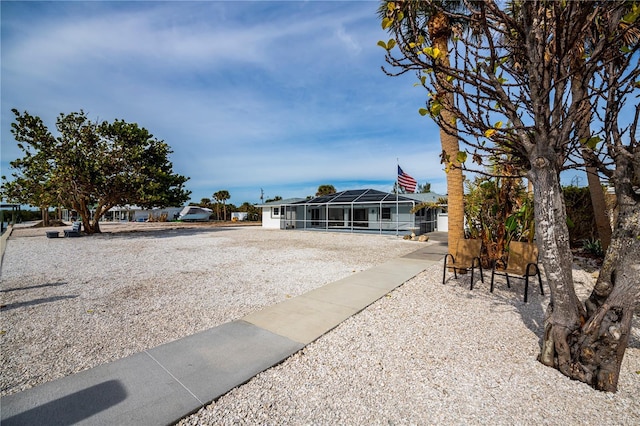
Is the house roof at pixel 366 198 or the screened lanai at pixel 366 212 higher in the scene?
the house roof at pixel 366 198

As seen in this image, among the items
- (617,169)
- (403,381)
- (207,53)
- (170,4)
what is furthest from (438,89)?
(207,53)

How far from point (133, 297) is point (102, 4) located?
564cm

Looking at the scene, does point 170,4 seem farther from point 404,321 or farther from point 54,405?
point 404,321

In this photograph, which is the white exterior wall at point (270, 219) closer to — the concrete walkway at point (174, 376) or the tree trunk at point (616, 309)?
the concrete walkway at point (174, 376)

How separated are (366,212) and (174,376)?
2329cm

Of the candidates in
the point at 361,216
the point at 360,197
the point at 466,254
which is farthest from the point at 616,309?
the point at 361,216

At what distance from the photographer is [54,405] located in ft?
7.55

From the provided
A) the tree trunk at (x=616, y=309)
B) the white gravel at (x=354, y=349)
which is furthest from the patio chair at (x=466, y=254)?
the tree trunk at (x=616, y=309)

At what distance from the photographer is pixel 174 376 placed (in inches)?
107

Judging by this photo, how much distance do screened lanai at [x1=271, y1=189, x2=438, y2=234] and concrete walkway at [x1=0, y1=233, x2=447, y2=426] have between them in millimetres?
14223

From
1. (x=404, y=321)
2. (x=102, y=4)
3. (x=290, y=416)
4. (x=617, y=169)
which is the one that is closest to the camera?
(x=290, y=416)

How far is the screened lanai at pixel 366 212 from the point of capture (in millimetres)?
20163

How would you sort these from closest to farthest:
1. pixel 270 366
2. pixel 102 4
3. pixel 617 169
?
1. pixel 617 169
2. pixel 270 366
3. pixel 102 4

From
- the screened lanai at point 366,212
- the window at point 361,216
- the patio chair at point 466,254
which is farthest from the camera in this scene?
the window at point 361,216
